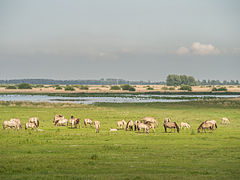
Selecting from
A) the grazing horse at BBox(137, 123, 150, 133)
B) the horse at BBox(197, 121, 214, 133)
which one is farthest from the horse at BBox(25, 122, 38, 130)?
the horse at BBox(197, 121, 214, 133)

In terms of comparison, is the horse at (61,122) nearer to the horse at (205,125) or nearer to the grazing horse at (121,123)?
the grazing horse at (121,123)

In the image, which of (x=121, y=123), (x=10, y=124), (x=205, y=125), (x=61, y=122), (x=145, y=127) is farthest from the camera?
(x=61, y=122)

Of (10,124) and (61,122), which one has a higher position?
(10,124)

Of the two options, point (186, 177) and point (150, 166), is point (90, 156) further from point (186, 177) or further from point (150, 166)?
point (186, 177)

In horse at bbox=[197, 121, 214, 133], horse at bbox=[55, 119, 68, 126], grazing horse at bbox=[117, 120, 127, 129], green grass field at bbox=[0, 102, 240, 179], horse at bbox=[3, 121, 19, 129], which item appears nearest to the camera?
green grass field at bbox=[0, 102, 240, 179]

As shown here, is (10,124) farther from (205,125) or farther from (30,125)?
(205,125)

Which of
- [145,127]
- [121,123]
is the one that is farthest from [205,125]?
[121,123]

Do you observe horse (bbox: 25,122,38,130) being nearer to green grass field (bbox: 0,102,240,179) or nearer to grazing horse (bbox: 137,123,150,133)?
green grass field (bbox: 0,102,240,179)

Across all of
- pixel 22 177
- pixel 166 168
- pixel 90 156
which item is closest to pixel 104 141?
pixel 90 156

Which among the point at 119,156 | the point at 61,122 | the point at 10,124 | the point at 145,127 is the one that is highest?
the point at 10,124

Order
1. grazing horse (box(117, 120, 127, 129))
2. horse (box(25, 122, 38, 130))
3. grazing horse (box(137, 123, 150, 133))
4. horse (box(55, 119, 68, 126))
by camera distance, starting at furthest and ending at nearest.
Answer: horse (box(55, 119, 68, 126)), grazing horse (box(117, 120, 127, 129)), horse (box(25, 122, 38, 130)), grazing horse (box(137, 123, 150, 133))

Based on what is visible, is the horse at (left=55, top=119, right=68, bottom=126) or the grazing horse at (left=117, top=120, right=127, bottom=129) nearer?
the grazing horse at (left=117, top=120, right=127, bottom=129)

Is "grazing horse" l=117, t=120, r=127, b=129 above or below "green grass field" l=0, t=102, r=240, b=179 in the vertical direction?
above

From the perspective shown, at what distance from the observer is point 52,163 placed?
1590cm
